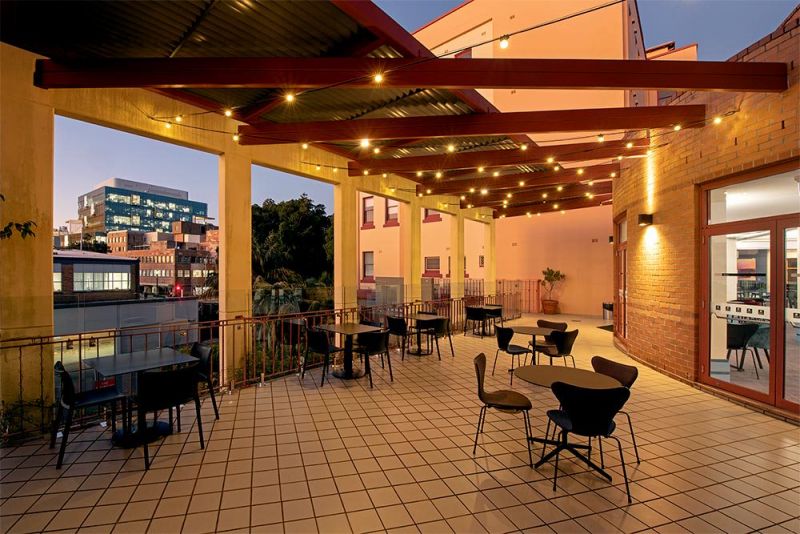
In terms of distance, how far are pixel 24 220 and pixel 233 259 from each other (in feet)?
7.84

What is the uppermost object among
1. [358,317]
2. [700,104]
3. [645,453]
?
[700,104]

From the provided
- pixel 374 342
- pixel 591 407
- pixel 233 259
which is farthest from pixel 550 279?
pixel 591 407

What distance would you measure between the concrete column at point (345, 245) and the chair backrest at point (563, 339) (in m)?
4.01

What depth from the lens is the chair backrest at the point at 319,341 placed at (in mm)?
5250

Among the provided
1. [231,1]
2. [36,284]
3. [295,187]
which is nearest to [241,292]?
[36,284]

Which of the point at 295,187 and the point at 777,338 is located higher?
the point at 295,187

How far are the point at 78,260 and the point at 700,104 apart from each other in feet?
55.7

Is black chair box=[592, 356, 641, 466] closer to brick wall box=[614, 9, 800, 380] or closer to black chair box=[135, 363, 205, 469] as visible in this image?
brick wall box=[614, 9, 800, 380]

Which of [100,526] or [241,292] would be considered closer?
[100,526]

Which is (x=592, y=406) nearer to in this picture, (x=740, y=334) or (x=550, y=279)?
(x=740, y=334)

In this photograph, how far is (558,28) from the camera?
12.0 m

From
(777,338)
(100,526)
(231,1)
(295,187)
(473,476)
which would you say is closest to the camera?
(100,526)

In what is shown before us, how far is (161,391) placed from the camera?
333 centimetres

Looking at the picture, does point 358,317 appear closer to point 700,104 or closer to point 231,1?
point 231,1
